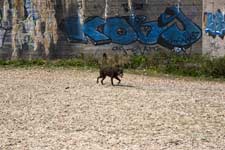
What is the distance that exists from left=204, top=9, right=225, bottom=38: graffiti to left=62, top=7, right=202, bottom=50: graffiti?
456 mm

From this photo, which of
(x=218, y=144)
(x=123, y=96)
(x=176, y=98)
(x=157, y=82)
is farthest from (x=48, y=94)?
(x=218, y=144)

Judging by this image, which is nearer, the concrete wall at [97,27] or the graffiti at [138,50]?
the concrete wall at [97,27]

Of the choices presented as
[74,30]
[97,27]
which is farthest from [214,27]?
[74,30]

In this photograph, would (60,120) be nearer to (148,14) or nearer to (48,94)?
(48,94)

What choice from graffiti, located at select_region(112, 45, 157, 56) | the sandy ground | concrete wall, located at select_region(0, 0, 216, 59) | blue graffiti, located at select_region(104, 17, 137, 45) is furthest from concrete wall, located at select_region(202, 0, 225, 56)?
the sandy ground

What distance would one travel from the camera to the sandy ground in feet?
28.1

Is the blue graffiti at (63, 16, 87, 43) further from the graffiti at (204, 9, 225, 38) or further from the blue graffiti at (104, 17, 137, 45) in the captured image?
the graffiti at (204, 9, 225, 38)

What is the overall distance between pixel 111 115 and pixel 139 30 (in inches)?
416

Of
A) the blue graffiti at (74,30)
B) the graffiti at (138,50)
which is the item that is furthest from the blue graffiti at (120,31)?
the blue graffiti at (74,30)

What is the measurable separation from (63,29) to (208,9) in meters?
5.40

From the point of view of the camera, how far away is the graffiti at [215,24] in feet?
65.3

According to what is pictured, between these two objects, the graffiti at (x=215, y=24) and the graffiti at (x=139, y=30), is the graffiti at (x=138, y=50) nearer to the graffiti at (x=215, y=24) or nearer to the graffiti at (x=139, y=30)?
the graffiti at (x=139, y=30)

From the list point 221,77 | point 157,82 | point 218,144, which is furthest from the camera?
point 221,77

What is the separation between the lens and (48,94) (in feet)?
44.7
